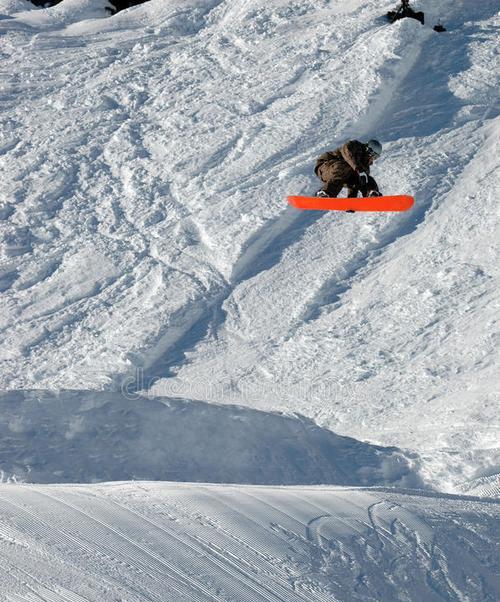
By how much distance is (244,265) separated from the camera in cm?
2006

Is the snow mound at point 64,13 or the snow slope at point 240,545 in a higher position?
the snow mound at point 64,13

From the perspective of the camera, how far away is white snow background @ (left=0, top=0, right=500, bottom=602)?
14.1 metres

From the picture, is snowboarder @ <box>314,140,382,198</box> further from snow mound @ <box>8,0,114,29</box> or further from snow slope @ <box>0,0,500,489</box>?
snow mound @ <box>8,0,114,29</box>

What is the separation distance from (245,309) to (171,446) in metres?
2.67

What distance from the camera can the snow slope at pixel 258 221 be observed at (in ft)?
60.2

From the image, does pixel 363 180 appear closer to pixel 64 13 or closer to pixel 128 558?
pixel 128 558

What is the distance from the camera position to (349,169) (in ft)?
48.1

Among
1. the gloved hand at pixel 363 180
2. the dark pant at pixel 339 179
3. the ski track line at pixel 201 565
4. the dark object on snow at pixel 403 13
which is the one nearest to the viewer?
the ski track line at pixel 201 565

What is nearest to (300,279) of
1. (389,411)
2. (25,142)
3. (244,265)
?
(244,265)

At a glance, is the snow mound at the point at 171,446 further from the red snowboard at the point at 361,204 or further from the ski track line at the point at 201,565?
the red snowboard at the point at 361,204

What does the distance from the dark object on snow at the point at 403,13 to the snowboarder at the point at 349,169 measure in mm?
8320

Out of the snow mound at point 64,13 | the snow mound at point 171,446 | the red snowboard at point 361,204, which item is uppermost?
the snow mound at point 64,13

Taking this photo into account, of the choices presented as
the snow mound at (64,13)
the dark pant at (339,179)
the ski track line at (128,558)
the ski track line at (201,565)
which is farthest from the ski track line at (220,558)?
the snow mound at (64,13)

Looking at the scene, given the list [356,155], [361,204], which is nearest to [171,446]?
[361,204]
